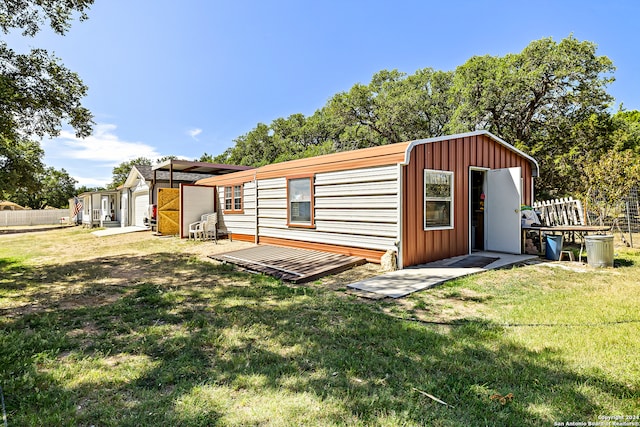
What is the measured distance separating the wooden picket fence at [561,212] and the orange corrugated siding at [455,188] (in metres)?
1.85

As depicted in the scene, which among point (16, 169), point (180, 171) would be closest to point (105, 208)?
point (16, 169)

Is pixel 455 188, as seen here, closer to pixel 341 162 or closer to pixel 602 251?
pixel 341 162

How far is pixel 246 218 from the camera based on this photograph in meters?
11.6

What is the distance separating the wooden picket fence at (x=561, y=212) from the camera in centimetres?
884

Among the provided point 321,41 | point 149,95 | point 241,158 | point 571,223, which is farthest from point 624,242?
point 241,158

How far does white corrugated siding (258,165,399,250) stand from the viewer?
6.79 metres

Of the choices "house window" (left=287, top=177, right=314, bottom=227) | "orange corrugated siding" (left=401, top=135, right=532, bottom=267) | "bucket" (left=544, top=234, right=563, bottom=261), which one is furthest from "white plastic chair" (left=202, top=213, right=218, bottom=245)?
"bucket" (left=544, top=234, right=563, bottom=261)

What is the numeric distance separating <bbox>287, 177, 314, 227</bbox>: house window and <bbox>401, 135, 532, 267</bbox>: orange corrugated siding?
2.86 meters

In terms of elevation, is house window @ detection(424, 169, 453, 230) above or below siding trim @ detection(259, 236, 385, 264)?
above

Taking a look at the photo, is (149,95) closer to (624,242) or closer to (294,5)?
(294,5)

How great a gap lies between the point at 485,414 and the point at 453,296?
2.88 metres

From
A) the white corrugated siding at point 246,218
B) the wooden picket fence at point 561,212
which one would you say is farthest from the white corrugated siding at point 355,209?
the wooden picket fence at point 561,212

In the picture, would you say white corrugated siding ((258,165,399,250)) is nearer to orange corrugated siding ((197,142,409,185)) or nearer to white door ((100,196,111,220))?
orange corrugated siding ((197,142,409,185))

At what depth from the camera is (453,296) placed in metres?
4.79
